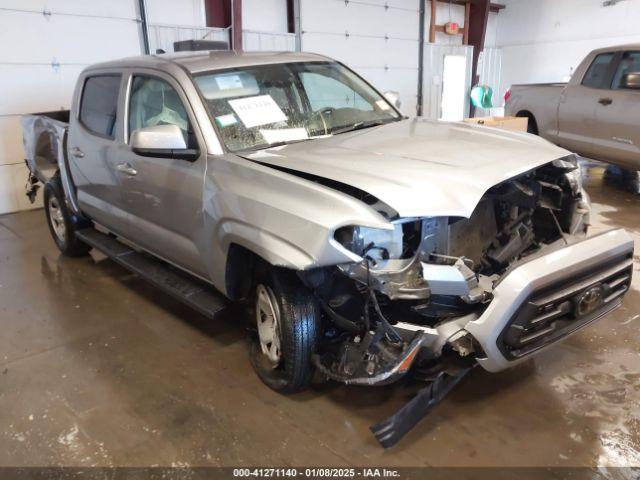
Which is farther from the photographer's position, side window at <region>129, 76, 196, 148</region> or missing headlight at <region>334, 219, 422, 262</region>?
side window at <region>129, 76, 196, 148</region>

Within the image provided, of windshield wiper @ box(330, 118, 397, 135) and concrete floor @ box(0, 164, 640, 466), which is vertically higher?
windshield wiper @ box(330, 118, 397, 135)

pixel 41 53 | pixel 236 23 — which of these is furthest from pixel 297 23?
pixel 41 53

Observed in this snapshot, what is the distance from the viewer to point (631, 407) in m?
2.52

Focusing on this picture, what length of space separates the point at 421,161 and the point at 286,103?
3.51 feet

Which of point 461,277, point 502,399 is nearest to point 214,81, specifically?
point 461,277

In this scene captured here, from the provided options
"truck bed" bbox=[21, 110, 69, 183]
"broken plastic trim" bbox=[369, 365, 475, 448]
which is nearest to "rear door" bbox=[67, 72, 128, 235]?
"truck bed" bbox=[21, 110, 69, 183]

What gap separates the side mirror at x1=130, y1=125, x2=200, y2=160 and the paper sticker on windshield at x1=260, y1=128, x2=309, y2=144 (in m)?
0.40

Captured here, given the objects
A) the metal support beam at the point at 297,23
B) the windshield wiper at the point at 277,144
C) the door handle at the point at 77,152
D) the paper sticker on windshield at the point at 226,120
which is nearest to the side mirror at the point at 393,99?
the windshield wiper at the point at 277,144

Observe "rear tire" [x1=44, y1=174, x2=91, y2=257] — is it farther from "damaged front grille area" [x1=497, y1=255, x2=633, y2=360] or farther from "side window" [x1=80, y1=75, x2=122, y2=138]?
"damaged front grille area" [x1=497, y1=255, x2=633, y2=360]

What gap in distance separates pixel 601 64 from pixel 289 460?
6.41 metres

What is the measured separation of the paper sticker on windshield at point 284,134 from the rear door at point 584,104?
491cm

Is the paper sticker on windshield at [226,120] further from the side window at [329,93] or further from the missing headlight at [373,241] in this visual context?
the missing headlight at [373,241]

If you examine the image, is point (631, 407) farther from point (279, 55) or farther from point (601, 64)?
point (601, 64)

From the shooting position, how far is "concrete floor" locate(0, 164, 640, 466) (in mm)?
2303
